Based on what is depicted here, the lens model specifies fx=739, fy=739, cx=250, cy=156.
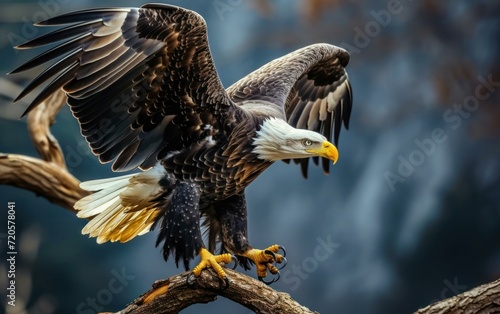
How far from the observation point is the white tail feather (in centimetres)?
332

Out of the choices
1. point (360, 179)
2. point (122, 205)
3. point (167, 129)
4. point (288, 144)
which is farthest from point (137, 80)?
point (360, 179)

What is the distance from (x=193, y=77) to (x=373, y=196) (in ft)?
7.36

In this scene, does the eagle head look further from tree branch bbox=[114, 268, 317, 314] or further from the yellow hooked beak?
tree branch bbox=[114, 268, 317, 314]

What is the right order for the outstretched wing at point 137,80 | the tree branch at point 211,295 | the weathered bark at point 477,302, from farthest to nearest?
the outstretched wing at point 137,80, the tree branch at point 211,295, the weathered bark at point 477,302

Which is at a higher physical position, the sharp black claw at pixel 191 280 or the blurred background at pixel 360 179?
the blurred background at pixel 360 179

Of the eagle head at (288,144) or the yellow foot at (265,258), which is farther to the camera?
the yellow foot at (265,258)

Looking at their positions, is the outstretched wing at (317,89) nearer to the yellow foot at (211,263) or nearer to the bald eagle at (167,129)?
the bald eagle at (167,129)

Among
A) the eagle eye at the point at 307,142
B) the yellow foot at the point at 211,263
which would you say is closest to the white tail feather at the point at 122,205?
the yellow foot at the point at 211,263

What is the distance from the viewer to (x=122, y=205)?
134 inches

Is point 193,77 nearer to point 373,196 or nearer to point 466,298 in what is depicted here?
point 466,298

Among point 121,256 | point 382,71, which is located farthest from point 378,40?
point 121,256

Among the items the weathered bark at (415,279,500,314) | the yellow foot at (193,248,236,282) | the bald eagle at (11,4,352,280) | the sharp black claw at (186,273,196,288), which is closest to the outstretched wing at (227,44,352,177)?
the bald eagle at (11,4,352,280)

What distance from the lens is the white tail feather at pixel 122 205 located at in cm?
332

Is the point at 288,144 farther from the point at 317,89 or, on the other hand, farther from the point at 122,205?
the point at 317,89
